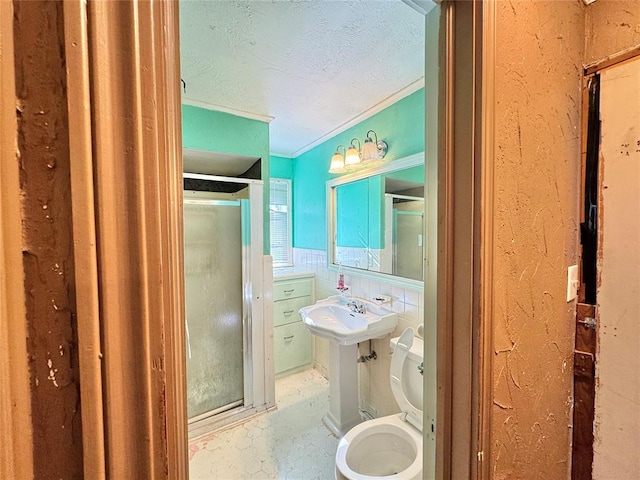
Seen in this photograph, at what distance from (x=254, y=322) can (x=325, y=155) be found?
5.10ft

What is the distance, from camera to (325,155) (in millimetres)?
2631

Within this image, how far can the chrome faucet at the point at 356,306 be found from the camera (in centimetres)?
207

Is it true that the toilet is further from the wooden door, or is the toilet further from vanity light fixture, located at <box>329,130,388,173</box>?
vanity light fixture, located at <box>329,130,388,173</box>

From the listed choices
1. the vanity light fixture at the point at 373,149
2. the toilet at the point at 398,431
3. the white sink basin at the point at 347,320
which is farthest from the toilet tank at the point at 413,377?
the vanity light fixture at the point at 373,149

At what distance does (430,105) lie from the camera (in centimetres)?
71

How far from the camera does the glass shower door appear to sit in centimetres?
205

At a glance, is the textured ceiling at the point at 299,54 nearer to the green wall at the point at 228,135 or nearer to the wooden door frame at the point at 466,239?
the green wall at the point at 228,135

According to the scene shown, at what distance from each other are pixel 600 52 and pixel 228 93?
1.75 metres

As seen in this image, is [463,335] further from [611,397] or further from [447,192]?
[611,397]

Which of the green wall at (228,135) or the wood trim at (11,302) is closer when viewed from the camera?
the wood trim at (11,302)

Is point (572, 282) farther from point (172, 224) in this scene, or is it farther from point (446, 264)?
point (172, 224)

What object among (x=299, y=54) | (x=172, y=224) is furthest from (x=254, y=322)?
(x=172, y=224)

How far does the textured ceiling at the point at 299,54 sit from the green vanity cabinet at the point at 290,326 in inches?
58.0

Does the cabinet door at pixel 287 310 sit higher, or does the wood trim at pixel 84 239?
the wood trim at pixel 84 239
